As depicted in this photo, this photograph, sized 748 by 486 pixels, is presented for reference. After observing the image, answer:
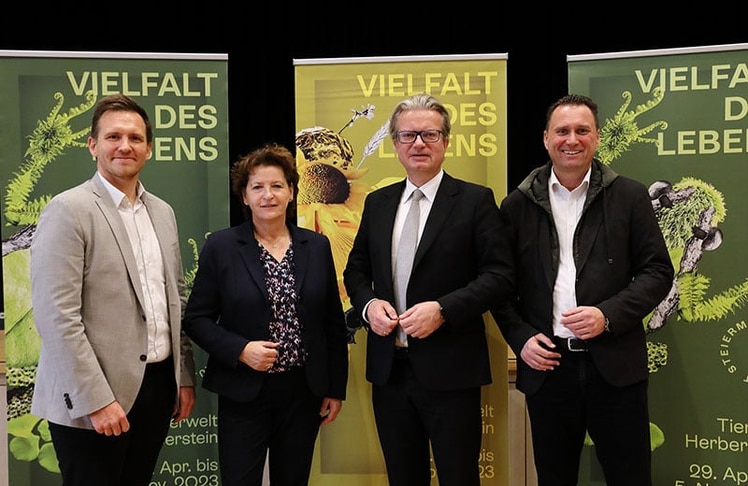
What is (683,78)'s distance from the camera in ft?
9.68

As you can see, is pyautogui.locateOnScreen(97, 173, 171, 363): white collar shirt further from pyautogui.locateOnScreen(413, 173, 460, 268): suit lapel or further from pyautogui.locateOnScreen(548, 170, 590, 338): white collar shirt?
pyautogui.locateOnScreen(548, 170, 590, 338): white collar shirt

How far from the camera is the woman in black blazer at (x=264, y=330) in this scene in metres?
2.38

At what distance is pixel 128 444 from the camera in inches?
89.3

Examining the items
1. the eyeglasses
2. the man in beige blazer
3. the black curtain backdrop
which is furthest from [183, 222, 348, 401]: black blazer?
the black curtain backdrop

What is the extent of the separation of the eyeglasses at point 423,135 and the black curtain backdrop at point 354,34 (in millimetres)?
2082

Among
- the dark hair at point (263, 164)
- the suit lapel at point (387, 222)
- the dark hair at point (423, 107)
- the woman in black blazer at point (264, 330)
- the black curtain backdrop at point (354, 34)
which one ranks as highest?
the black curtain backdrop at point (354, 34)

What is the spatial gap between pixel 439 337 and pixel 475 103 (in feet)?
3.52

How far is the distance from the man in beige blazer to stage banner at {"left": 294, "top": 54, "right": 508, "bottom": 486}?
85 centimetres

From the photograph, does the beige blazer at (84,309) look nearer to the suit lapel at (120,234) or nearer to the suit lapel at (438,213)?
the suit lapel at (120,234)

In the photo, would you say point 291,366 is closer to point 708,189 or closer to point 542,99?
point 708,189

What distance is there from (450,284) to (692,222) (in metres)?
1.17

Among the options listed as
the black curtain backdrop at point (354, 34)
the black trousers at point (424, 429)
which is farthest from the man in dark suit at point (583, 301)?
the black curtain backdrop at point (354, 34)

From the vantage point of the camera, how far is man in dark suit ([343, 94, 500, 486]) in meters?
2.45

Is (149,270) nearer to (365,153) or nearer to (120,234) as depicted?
(120,234)
